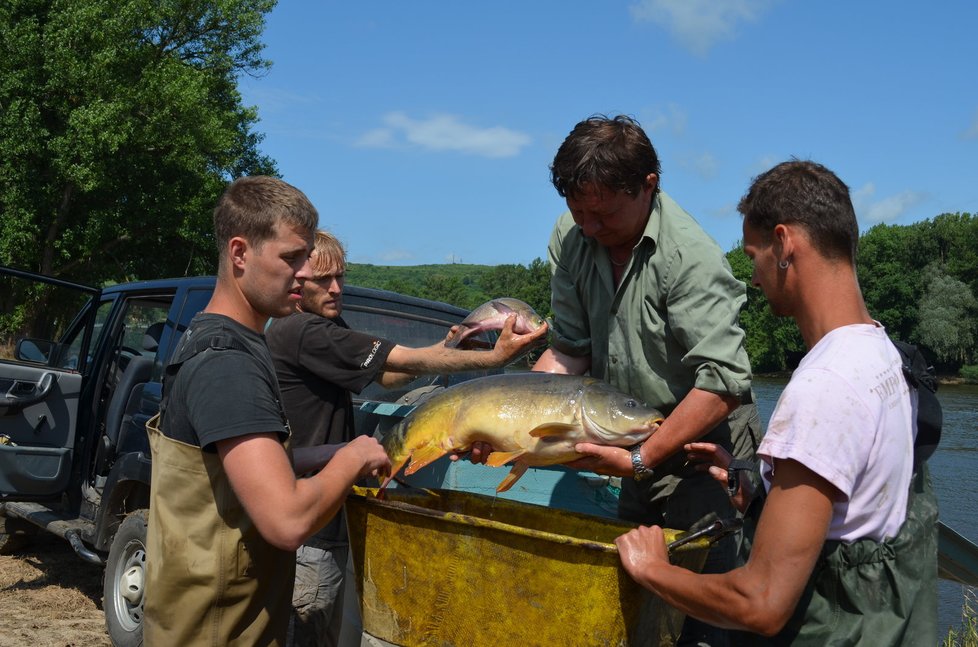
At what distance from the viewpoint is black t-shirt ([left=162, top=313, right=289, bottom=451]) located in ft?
7.84

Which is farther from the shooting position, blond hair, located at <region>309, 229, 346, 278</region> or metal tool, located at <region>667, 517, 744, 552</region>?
blond hair, located at <region>309, 229, 346, 278</region>

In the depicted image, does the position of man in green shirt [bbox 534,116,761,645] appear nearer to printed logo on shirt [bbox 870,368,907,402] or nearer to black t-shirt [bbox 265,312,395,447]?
printed logo on shirt [bbox 870,368,907,402]

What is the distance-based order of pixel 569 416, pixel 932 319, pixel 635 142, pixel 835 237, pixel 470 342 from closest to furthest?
pixel 835 237, pixel 569 416, pixel 635 142, pixel 470 342, pixel 932 319

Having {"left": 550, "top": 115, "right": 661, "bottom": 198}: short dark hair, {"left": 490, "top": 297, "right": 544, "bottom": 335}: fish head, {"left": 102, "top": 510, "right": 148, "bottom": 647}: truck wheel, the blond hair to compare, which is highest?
{"left": 550, "top": 115, "right": 661, "bottom": 198}: short dark hair

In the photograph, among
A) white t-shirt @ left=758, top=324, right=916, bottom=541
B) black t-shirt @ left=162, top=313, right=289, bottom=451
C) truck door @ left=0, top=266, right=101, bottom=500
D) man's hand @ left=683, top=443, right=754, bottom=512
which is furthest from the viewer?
truck door @ left=0, top=266, right=101, bottom=500

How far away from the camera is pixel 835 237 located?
2.20m

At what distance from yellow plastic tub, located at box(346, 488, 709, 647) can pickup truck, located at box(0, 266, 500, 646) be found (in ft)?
6.56

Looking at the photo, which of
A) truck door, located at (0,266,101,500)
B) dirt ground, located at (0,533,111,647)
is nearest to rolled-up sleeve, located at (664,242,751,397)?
dirt ground, located at (0,533,111,647)

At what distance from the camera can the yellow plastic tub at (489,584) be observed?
228 centimetres

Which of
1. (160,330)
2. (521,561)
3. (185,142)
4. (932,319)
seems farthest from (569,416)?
(932,319)

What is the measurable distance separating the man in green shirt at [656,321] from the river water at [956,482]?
7024 millimetres

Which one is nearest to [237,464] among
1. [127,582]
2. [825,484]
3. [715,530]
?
[715,530]

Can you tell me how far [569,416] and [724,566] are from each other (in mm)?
981

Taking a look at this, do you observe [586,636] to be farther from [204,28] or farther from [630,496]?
[204,28]
